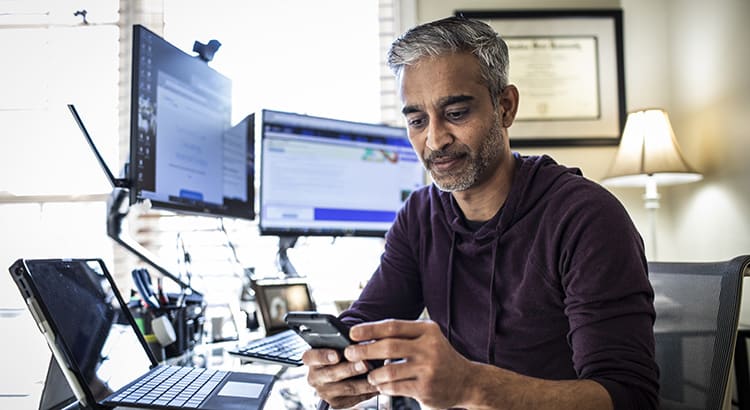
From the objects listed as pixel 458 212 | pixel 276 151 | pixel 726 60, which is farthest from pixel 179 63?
pixel 726 60

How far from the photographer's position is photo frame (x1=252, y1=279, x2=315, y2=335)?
1.52 meters

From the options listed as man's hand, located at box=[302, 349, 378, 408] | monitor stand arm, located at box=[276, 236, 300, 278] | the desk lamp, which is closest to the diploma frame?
the desk lamp

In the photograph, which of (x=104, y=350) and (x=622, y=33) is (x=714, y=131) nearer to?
(x=622, y=33)

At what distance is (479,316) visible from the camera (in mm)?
1195

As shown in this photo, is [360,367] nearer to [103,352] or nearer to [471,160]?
[103,352]

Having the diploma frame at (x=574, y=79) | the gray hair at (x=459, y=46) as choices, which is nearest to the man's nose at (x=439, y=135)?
the gray hair at (x=459, y=46)

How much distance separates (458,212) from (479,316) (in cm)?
24

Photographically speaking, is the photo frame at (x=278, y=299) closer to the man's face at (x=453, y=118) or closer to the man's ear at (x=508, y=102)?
the man's face at (x=453, y=118)

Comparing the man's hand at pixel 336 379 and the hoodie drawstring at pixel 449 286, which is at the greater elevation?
the hoodie drawstring at pixel 449 286

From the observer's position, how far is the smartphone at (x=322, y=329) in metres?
0.74

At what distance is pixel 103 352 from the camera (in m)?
0.85

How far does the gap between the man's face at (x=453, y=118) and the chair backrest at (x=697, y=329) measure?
1.38ft

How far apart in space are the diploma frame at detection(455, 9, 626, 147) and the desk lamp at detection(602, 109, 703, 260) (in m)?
0.26

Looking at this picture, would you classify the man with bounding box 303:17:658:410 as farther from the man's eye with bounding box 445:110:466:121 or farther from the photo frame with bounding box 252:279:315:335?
the photo frame with bounding box 252:279:315:335
